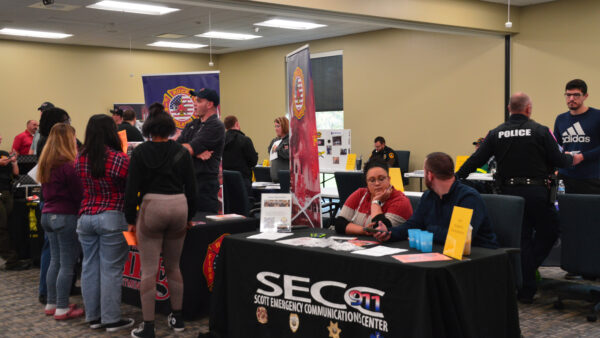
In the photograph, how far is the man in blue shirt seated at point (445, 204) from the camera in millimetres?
2932

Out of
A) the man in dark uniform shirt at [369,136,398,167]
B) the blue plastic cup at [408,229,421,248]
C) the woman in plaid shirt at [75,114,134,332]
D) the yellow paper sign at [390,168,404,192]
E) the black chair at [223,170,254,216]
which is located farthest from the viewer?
the man in dark uniform shirt at [369,136,398,167]

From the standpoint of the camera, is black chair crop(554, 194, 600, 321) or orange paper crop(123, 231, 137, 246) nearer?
orange paper crop(123, 231, 137, 246)

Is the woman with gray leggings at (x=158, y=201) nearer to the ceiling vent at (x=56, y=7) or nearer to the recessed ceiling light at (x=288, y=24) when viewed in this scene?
the ceiling vent at (x=56, y=7)

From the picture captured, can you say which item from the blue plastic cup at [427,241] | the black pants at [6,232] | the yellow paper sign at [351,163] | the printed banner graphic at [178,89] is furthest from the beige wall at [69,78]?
the blue plastic cup at [427,241]

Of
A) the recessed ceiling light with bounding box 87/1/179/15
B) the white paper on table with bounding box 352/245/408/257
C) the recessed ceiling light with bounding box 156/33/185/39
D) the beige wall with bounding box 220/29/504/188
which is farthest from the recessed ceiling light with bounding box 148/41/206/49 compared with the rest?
the white paper on table with bounding box 352/245/408/257

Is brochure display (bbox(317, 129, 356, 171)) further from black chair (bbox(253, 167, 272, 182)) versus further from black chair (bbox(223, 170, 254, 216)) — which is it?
black chair (bbox(223, 170, 254, 216))

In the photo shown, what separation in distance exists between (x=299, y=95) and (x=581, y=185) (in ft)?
8.04

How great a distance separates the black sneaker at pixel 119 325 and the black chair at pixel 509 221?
2.30m

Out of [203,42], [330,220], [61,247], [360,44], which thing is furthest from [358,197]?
[203,42]

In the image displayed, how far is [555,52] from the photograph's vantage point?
8.95 metres

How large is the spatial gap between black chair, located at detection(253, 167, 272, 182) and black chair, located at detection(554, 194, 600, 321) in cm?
436

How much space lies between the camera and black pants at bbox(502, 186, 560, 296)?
13.4ft

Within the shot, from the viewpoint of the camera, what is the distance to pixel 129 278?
4.15 m

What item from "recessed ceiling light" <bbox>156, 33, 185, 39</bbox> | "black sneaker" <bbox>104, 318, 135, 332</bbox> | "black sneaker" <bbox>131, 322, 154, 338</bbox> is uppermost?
"recessed ceiling light" <bbox>156, 33, 185, 39</bbox>
